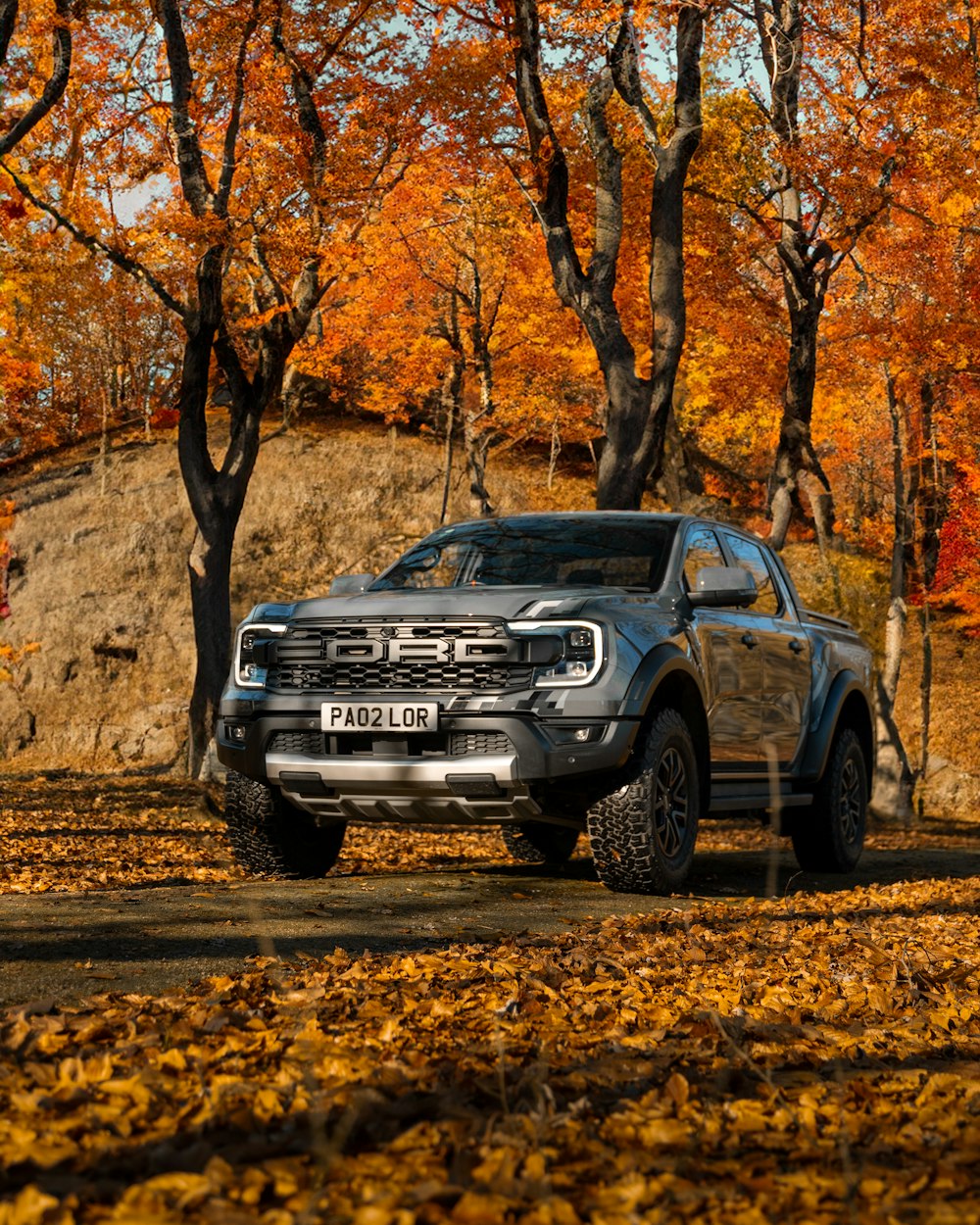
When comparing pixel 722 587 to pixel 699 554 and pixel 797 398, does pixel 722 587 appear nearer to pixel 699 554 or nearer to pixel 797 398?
pixel 699 554

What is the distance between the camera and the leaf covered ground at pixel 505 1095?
232 cm

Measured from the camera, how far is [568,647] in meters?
6.36

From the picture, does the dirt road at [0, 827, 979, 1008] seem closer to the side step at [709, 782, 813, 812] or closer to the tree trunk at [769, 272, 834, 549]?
the side step at [709, 782, 813, 812]

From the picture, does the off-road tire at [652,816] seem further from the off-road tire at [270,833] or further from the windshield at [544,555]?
the off-road tire at [270,833]

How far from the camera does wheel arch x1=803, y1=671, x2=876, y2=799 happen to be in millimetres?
8766

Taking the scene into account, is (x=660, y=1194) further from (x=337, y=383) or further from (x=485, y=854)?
(x=337, y=383)

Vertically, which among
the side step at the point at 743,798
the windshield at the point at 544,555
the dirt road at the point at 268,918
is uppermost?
the windshield at the point at 544,555

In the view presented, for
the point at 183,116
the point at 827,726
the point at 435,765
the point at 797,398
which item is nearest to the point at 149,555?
the point at 183,116

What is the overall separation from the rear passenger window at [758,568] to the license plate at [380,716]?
298 centimetres

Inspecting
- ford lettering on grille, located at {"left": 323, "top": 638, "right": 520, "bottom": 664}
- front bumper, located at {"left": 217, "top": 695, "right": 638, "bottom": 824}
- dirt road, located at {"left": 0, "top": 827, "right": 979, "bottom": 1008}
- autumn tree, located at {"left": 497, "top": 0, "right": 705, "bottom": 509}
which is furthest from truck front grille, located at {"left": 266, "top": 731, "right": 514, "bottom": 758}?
autumn tree, located at {"left": 497, "top": 0, "right": 705, "bottom": 509}

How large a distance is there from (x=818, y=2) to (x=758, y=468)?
3060 centimetres

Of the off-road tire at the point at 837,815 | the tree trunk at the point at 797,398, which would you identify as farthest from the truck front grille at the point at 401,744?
the tree trunk at the point at 797,398

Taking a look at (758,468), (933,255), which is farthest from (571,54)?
(758,468)

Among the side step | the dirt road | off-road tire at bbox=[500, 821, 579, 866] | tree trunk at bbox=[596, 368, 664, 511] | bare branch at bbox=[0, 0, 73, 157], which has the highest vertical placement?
bare branch at bbox=[0, 0, 73, 157]
